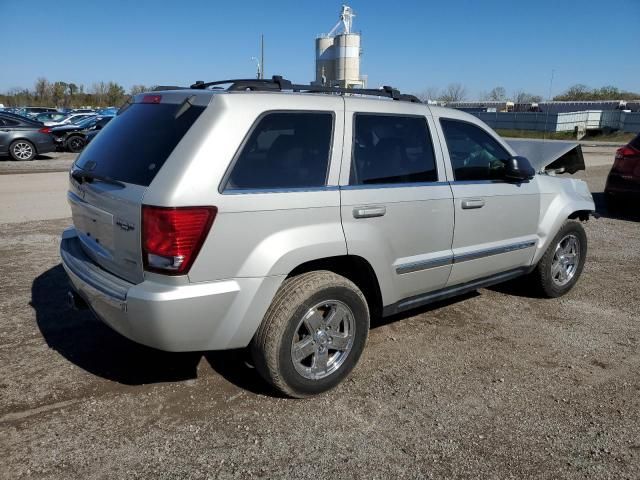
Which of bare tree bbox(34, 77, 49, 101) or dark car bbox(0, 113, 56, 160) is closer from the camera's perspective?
dark car bbox(0, 113, 56, 160)

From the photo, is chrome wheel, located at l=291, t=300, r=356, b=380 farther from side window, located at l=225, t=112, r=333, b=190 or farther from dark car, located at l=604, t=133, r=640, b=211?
dark car, located at l=604, t=133, r=640, b=211

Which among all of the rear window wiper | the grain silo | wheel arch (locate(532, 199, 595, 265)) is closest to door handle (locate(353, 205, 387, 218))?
the rear window wiper

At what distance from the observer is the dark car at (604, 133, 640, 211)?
852 cm

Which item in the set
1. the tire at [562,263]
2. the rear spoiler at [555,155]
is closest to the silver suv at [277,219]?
the tire at [562,263]

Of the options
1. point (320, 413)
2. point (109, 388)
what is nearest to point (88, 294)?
point (109, 388)

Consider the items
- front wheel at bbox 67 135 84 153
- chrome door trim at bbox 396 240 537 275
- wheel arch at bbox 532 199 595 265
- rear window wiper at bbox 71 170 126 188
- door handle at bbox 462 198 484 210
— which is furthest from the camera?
front wheel at bbox 67 135 84 153

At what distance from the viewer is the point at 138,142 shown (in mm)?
3102

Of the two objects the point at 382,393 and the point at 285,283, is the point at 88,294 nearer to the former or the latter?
the point at 285,283

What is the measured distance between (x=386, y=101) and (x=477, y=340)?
2.00 meters

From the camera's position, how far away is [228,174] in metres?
2.82

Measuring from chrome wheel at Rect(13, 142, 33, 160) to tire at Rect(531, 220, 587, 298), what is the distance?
16565mm

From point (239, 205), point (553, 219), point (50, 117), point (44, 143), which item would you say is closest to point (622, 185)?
point (553, 219)

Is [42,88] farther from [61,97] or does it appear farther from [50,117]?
[50,117]

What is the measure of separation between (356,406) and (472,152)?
7.24 feet
